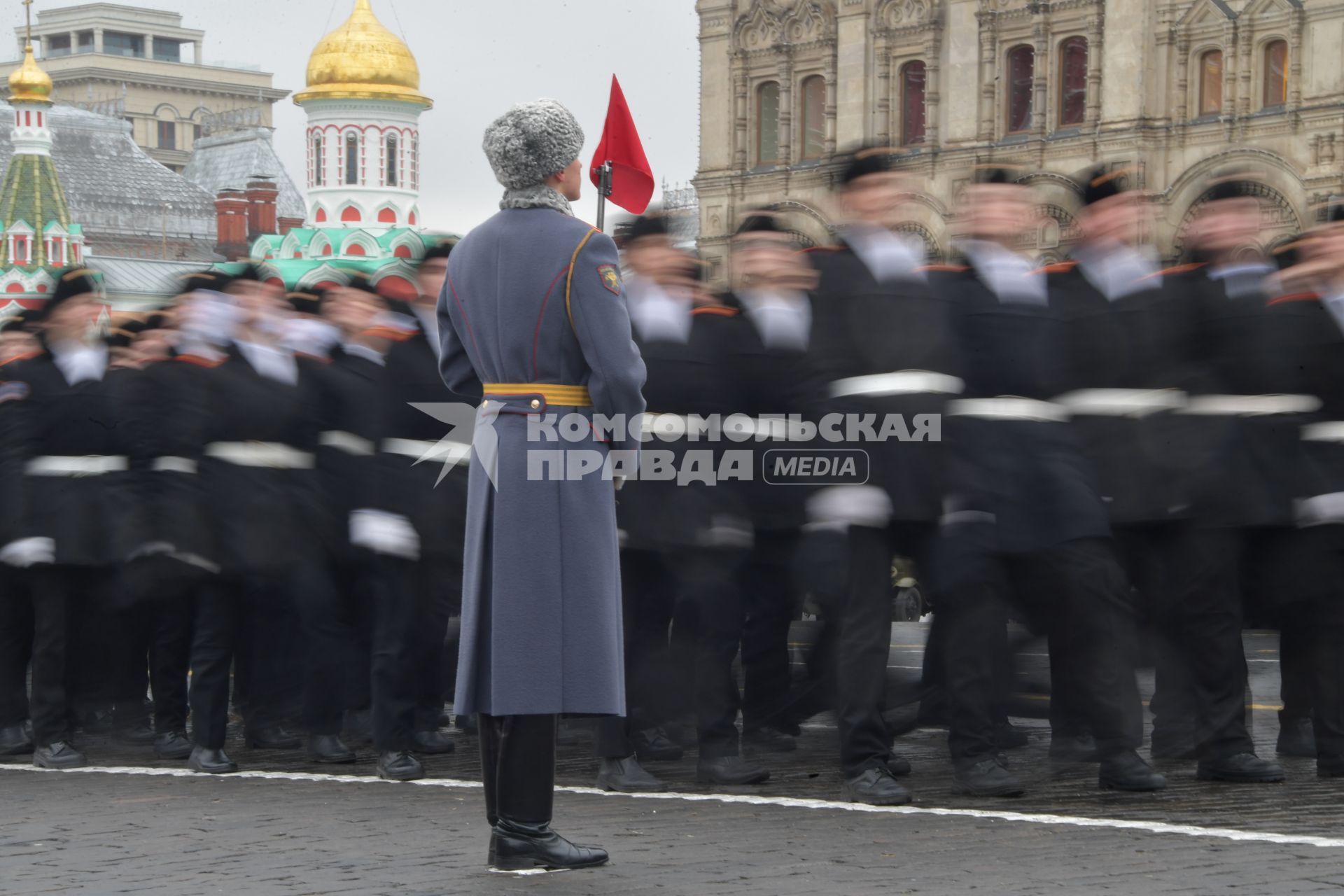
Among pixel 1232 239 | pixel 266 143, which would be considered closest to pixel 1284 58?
pixel 1232 239

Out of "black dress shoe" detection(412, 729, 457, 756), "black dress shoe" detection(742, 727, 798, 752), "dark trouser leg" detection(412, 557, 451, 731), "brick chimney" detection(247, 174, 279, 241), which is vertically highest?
"brick chimney" detection(247, 174, 279, 241)

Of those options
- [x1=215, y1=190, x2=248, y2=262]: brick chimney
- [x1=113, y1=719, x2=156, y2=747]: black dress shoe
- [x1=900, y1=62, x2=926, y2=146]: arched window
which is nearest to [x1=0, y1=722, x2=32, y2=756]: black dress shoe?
[x1=113, y1=719, x2=156, y2=747]: black dress shoe

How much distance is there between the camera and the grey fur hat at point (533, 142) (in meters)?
5.85

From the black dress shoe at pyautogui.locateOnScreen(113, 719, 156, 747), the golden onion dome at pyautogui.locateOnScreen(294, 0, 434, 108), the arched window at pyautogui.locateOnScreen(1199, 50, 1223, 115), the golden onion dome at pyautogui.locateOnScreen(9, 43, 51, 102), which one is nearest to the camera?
the black dress shoe at pyautogui.locateOnScreen(113, 719, 156, 747)

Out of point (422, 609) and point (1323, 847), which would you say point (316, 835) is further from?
point (1323, 847)

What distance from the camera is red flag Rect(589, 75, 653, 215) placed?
44.4 feet

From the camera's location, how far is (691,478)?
25.4ft

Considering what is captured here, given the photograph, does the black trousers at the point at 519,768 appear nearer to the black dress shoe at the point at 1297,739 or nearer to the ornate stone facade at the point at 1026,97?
the black dress shoe at the point at 1297,739

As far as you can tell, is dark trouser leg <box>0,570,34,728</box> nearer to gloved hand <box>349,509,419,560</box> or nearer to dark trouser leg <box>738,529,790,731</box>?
gloved hand <box>349,509,419,560</box>

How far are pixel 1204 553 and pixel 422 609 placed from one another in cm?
296

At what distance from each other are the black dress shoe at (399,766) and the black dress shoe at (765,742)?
4.36ft

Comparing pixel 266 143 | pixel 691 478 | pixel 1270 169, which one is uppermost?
pixel 266 143

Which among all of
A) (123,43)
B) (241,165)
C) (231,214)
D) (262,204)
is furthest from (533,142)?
(123,43)

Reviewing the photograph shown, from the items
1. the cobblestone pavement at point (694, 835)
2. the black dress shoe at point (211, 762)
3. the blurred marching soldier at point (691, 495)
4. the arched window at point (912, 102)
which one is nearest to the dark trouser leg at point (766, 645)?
the cobblestone pavement at point (694, 835)
